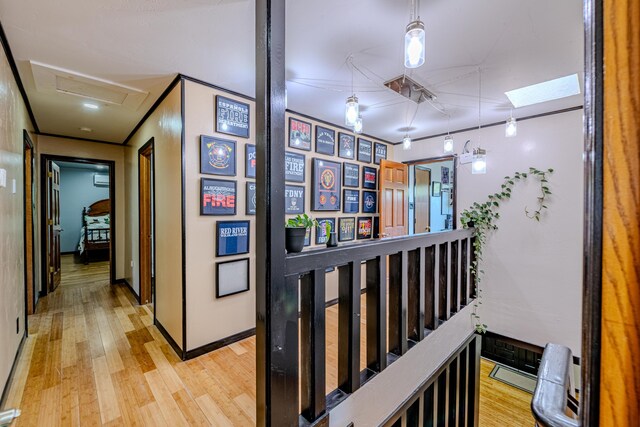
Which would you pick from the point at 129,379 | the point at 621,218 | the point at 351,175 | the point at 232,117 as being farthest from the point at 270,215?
the point at 351,175

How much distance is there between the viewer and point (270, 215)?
1.01m

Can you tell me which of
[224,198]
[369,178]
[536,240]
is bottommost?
[536,240]

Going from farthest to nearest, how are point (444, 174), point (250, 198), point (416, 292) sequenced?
1. point (444, 174)
2. point (250, 198)
3. point (416, 292)

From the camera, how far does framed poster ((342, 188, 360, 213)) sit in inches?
157

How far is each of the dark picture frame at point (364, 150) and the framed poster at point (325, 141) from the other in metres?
0.58

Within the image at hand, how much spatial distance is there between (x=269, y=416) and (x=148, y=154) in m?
3.73

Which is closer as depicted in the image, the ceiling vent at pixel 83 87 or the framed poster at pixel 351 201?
the ceiling vent at pixel 83 87

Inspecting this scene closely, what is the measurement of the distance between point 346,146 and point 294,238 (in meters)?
3.12

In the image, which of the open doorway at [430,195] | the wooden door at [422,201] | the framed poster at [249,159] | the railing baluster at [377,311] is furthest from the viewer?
the wooden door at [422,201]

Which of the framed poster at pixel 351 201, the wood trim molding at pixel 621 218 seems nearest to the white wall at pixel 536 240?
the framed poster at pixel 351 201

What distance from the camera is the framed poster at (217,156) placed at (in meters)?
2.50

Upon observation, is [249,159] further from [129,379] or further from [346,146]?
[129,379]

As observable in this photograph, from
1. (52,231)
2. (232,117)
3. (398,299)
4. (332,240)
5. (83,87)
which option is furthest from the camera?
(52,231)

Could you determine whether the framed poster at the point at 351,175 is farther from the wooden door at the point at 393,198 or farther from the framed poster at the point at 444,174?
the framed poster at the point at 444,174
